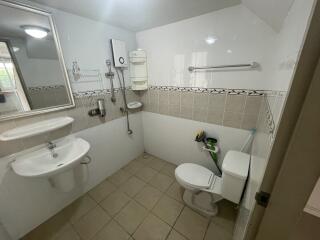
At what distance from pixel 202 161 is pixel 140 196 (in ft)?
3.09

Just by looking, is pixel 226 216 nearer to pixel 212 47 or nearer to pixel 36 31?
pixel 212 47

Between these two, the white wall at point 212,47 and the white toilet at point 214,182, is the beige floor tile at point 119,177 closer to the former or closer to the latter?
the white toilet at point 214,182

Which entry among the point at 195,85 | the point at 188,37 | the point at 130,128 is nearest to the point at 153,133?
the point at 130,128

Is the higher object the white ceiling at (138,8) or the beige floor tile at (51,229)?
the white ceiling at (138,8)

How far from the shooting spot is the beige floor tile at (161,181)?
71.2 inches

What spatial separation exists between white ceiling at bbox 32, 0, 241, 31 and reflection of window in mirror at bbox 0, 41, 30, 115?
53cm

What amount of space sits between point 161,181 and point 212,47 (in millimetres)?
1799

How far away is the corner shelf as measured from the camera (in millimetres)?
1024

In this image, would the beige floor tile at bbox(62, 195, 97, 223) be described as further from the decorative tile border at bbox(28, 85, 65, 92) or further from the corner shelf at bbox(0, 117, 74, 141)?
the decorative tile border at bbox(28, 85, 65, 92)

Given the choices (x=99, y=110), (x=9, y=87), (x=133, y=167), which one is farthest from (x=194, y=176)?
(x=9, y=87)

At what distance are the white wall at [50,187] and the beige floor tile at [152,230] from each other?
0.89 metres

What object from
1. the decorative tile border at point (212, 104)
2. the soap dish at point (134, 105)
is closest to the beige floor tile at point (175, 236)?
the decorative tile border at point (212, 104)

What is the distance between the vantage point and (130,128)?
2.19 m

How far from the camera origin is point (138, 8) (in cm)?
126
